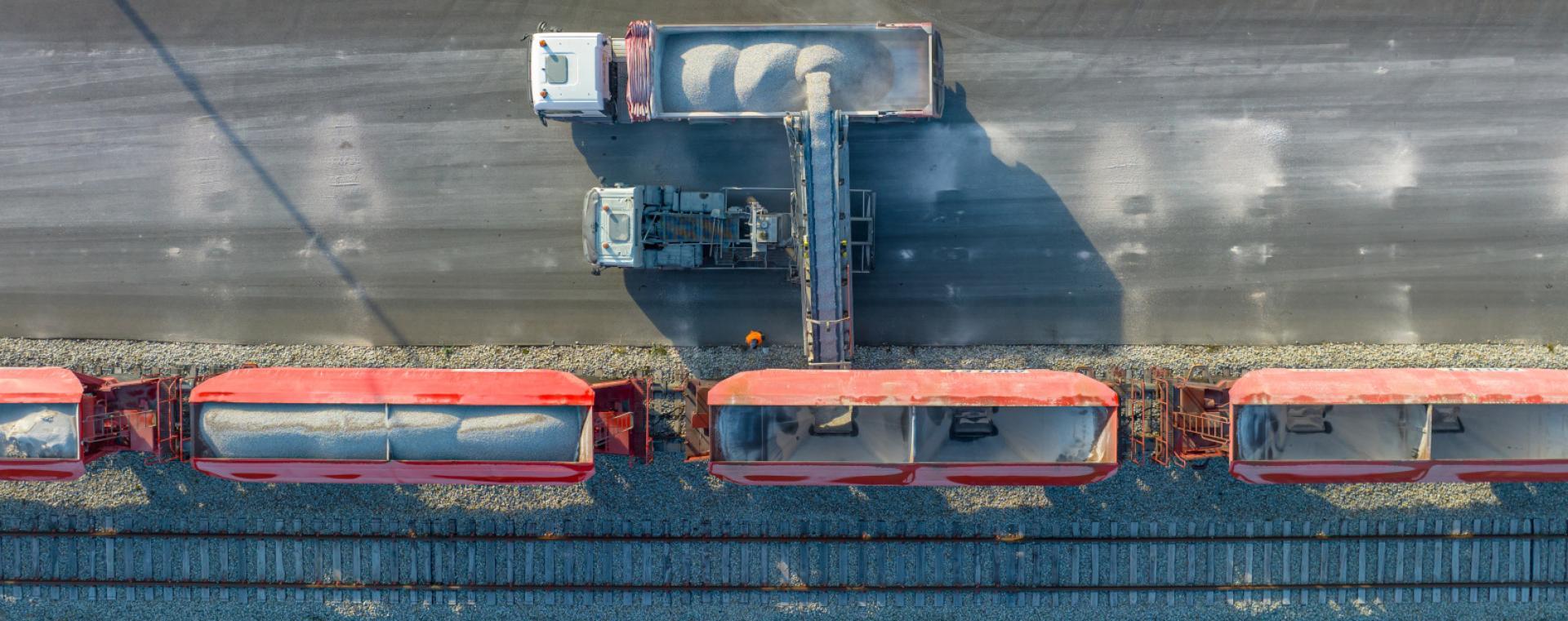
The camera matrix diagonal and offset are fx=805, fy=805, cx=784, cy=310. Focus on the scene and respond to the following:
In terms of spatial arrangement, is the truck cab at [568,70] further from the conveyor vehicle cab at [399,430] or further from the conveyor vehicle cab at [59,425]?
the conveyor vehicle cab at [59,425]

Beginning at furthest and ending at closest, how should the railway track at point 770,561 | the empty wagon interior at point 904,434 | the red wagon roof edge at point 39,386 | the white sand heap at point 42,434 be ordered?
the railway track at point 770,561, the empty wagon interior at point 904,434, the white sand heap at point 42,434, the red wagon roof edge at point 39,386

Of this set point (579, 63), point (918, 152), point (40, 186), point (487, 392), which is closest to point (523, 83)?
point (579, 63)

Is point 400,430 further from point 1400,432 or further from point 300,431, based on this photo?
point 1400,432

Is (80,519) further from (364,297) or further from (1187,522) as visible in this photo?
(1187,522)

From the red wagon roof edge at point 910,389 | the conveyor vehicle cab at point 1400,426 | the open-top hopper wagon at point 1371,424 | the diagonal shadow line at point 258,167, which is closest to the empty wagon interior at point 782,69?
the red wagon roof edge at point 910,389

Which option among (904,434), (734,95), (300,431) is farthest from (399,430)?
(904,434)

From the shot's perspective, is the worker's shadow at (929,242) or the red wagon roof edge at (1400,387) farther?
the worker's shadow at (929,242)
